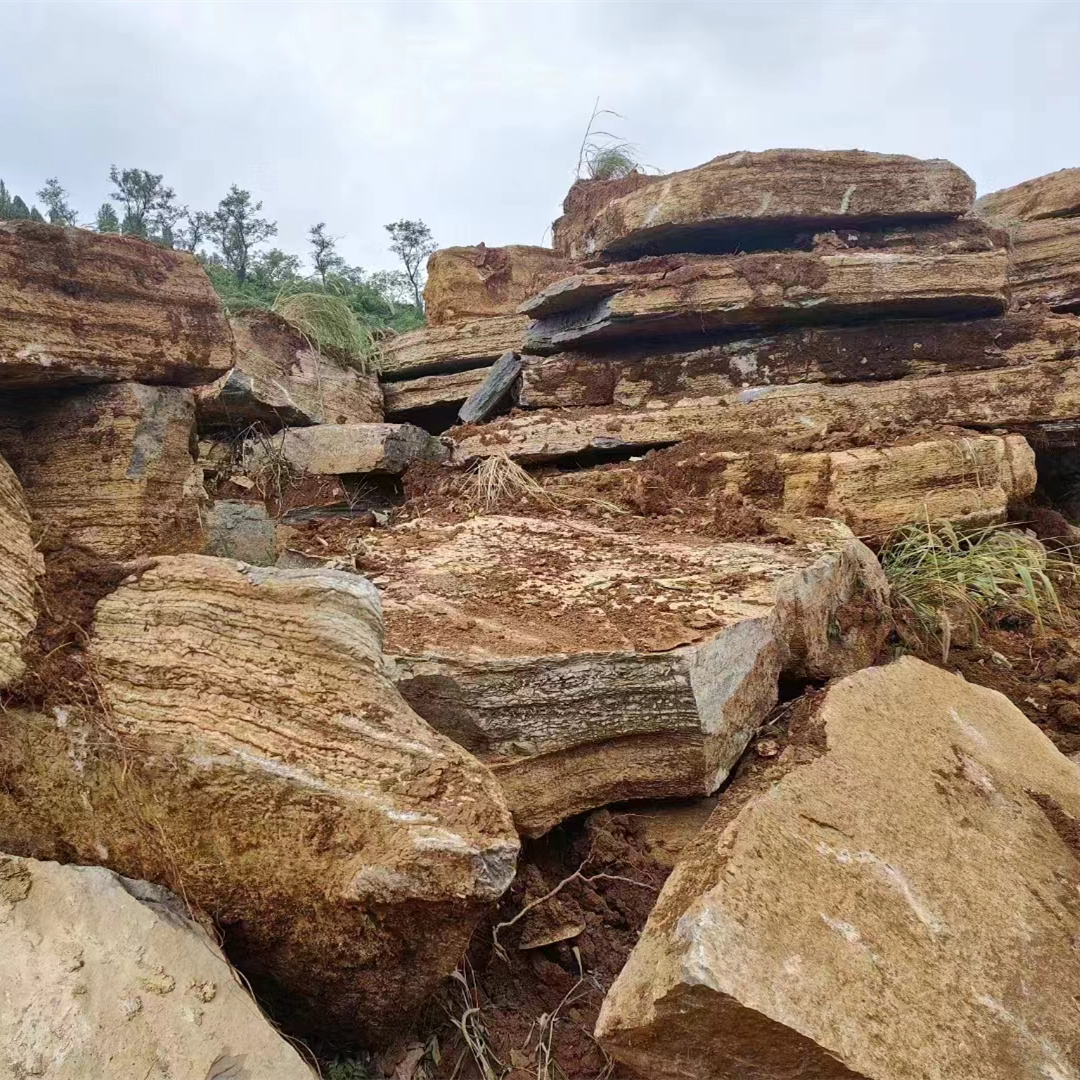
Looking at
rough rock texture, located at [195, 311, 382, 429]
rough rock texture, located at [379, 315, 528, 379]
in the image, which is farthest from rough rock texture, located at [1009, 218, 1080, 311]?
rough rock texture, located at [195, 311, 382, 429]

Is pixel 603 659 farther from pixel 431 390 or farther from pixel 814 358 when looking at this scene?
pixel 431 390

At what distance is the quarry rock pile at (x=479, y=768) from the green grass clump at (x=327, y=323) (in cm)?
314

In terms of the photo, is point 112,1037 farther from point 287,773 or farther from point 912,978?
point 912,978

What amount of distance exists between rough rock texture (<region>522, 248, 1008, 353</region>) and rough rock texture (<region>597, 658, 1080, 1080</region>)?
309cm

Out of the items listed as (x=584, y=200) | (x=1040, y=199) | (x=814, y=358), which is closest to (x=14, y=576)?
(x=814, y=358)

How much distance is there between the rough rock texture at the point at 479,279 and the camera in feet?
24.6

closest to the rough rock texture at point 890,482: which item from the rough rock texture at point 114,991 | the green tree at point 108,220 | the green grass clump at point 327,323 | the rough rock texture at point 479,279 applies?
the rough rock texture at point 114,991

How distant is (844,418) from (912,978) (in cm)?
343

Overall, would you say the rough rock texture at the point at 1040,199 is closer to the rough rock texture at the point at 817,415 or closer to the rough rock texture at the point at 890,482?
the rough rock texture at the point at 817,415

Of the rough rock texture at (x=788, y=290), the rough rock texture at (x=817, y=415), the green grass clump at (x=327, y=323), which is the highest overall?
the green grass clump at (x=327, y=323)

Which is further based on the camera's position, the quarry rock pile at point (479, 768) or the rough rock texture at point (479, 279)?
the rough rock texture at point (479, 279)

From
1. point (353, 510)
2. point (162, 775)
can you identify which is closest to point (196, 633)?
point (162, 775)

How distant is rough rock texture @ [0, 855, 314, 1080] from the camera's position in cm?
152

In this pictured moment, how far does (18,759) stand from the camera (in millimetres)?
1947
